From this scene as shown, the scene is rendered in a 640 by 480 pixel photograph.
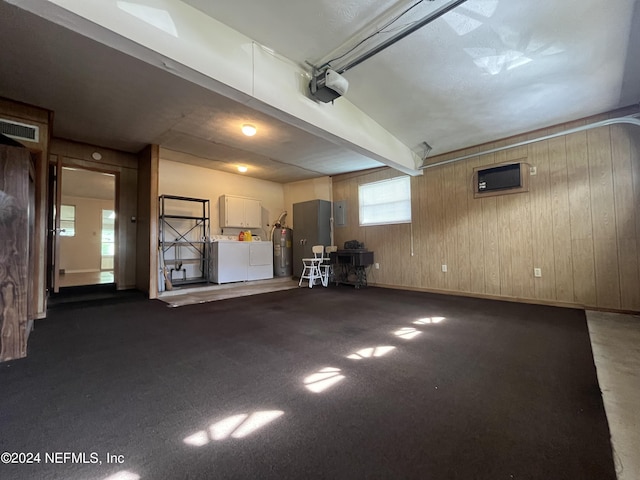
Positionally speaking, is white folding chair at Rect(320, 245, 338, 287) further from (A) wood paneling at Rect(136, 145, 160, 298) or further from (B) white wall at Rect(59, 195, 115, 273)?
(B) white wall at Rect(59, 195, 115, 273)

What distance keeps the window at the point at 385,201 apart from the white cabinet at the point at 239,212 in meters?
2.67

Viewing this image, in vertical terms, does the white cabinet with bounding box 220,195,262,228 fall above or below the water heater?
above

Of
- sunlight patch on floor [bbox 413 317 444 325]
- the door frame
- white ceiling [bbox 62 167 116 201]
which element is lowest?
sunlight patch on floor [bbox 413 317 444 325]

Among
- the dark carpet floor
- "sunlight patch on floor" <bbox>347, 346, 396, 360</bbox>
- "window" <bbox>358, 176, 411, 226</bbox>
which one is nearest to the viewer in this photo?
the dark carpet floor

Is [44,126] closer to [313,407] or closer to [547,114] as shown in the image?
[313,407]

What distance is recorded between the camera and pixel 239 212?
21.0 feet

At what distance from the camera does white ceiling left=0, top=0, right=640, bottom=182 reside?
200 cm

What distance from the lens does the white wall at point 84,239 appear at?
27.8ft

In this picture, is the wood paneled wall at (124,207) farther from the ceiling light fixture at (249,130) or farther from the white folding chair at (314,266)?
the white folding chair at (314,266)

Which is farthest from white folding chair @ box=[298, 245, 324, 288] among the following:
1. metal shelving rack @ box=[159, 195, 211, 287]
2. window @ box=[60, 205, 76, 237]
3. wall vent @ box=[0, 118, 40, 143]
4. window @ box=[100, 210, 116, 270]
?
window @ box=[60, 205, 76, 237]

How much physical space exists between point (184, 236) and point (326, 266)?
3272mm

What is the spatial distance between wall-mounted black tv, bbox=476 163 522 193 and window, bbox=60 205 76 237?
1153cm

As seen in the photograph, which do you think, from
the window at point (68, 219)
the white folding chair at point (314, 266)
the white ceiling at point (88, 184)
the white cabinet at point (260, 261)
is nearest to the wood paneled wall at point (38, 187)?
the white ceiling at point (88, 184)

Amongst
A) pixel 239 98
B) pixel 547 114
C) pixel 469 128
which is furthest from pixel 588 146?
pixel 239 98
